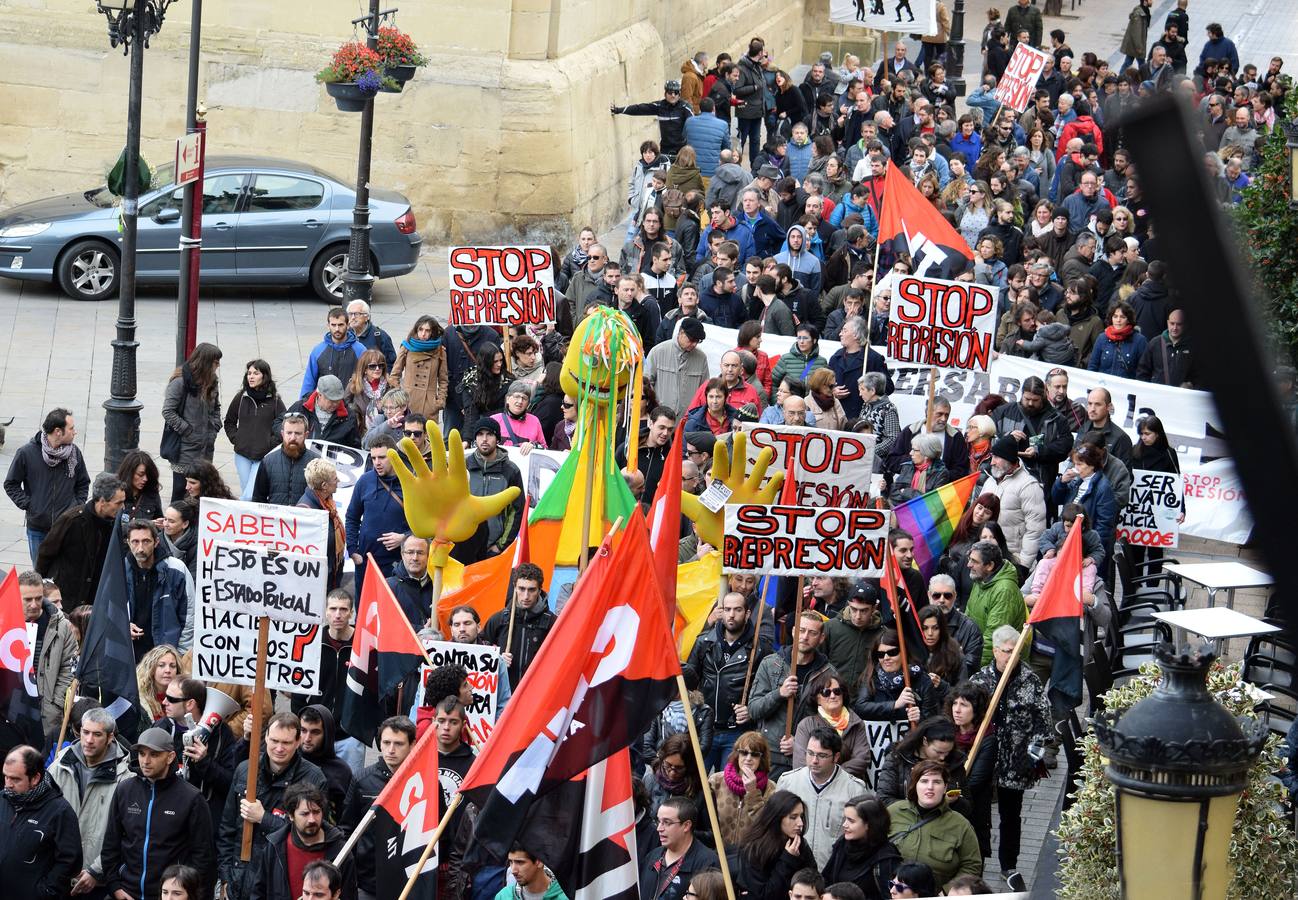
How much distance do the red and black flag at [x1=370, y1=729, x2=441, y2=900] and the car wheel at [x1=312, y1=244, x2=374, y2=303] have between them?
1366 centimetres

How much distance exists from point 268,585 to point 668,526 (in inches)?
81.0

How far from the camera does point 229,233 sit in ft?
66.7

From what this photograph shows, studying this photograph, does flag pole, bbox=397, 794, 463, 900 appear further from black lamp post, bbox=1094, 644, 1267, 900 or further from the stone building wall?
the stone building wall

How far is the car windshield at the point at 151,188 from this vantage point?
2033 centimetres

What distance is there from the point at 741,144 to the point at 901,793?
63.6 ft

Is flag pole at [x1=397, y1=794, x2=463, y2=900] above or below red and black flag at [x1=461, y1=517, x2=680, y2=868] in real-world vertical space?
below

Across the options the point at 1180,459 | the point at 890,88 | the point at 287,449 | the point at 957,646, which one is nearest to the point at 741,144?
the point at 890,88

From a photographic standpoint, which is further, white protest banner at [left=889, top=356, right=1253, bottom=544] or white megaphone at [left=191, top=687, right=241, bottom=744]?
white protest banner at [left=889, top=356, right=1253, bottom=544]

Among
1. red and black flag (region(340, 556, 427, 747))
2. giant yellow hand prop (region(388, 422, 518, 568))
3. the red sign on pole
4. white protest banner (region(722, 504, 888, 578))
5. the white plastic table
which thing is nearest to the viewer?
red and black flag (region(340, 556, 427, 747))

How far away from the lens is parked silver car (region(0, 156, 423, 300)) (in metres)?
20.0

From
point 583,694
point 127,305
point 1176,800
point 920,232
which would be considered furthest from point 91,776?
point 920,232

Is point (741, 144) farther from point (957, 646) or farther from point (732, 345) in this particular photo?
point (957, 646)

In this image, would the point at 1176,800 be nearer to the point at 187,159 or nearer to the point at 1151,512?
the point at 1151,512

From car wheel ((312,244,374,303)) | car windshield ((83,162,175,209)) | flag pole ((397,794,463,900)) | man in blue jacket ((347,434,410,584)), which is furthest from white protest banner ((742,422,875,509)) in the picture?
car windshield ((83,162,175,209))
